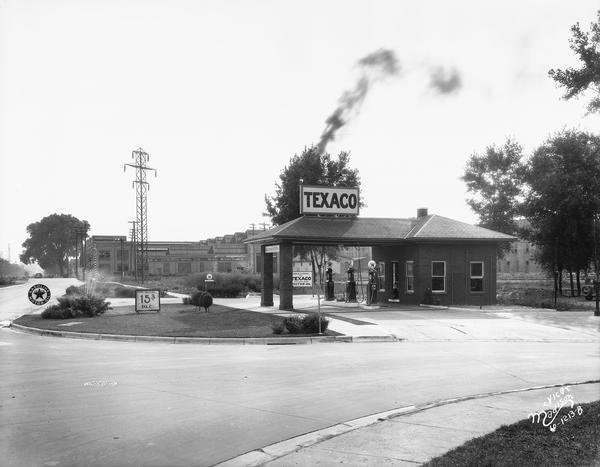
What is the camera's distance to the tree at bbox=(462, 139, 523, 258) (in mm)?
57062

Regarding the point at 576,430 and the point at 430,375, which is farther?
the point at 430,375

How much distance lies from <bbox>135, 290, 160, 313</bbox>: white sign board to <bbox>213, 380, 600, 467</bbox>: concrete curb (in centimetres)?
1935

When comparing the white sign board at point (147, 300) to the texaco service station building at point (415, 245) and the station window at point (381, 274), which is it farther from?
the station window at point (381, 274)

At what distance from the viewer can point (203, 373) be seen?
11305mm

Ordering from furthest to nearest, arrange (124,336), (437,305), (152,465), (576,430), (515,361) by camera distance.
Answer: (437,305)
(124,336)
(515,361)
(576,430)
(152,465)

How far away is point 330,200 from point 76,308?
13631 mm

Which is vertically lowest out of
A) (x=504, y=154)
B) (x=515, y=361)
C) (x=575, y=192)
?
(x=515, y=361)

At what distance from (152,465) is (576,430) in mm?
4687

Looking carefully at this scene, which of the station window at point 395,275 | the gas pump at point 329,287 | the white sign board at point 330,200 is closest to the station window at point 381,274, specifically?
the station window at point 395,275

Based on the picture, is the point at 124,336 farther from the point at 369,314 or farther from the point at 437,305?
the point at 437,305

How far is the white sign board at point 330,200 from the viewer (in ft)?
99.7

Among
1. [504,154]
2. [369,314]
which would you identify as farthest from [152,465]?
[504,154]

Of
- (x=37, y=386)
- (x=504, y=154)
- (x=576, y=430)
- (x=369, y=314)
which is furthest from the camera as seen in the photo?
(x=504, y=154)

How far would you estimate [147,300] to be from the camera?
85.6 feet
